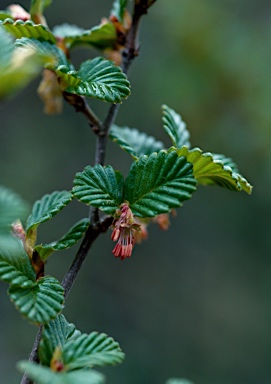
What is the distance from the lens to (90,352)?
20.7 inches

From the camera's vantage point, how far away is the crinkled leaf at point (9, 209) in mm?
427

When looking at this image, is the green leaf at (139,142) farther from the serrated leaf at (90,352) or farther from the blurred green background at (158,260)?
the blurred green background at (158,260)

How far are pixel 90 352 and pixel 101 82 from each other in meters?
0.29

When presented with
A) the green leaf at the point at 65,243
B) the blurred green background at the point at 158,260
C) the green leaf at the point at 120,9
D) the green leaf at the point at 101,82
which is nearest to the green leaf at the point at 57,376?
the green leaf at the point at 65,243

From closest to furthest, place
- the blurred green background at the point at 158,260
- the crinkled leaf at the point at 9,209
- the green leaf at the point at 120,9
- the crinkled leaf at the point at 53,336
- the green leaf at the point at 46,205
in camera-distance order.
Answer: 1. the crinkled leaf at the point at 9,209
2. the crinkled leaf at the point at 53,336
3. the green leaf at the point at 46,205
4. the green leaf at the point at 120,9
5. the blurred green background at the point at 158,260

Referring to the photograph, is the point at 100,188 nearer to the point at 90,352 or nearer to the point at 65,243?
the point at 65,243

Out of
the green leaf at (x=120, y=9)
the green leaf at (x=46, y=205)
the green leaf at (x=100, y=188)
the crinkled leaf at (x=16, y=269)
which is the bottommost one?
the crinkled leaf at (x=16, y=269)

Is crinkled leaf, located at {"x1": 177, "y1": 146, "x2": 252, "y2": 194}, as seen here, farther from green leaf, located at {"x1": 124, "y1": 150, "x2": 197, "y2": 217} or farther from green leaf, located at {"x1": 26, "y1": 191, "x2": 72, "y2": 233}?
green leaf, located at {"x1": 26, "y1": 191, "x2": 72, "y2": 233}

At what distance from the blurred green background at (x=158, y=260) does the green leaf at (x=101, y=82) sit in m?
1.70

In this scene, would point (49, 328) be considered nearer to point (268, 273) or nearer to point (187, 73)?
point (187, 73)

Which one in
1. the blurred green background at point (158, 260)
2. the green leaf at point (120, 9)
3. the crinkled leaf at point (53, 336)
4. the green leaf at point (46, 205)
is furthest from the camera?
the blurred green background at point (158, 260)

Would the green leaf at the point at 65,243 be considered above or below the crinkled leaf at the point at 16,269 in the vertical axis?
above

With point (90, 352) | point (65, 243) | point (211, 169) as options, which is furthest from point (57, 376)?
point (211, 169)

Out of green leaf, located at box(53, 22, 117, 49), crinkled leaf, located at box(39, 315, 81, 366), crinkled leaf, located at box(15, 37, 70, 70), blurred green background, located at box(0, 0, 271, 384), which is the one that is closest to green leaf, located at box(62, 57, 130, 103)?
crinkled leaf, located at box(15, 37, 70, 70)
